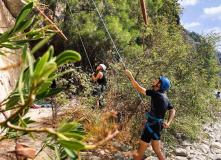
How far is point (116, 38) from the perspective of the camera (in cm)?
794

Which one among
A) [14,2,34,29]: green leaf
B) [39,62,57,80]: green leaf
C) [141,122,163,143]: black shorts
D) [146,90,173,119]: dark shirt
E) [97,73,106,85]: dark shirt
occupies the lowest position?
[141,122,163,143]: black shorts

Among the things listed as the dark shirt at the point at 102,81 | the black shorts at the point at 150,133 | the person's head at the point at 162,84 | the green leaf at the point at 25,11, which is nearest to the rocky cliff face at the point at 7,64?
the dark shirt at the point at 102,81

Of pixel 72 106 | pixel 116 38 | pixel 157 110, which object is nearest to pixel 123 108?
pixel 72 106

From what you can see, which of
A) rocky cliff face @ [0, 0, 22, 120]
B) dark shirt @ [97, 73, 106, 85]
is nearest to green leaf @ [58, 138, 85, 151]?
rocky cliff face @ [0, 0, 22, 120]

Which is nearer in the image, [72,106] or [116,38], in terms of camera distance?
[72,106]

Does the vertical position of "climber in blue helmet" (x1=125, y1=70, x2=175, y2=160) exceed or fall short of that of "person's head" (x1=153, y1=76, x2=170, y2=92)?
it falls short

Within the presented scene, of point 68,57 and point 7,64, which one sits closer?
point 68,57

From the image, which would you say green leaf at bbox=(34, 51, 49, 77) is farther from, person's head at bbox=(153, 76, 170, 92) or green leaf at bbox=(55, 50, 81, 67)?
person's head at bbox=(153, 76, 170, 92)

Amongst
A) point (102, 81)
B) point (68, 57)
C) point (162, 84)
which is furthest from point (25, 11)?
point (102, 81)

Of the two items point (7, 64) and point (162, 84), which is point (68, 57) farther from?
point (7, 64)

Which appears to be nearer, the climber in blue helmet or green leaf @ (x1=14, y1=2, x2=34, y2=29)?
green leaf @ (x1=14, y1=2, x2=34, y2=29)

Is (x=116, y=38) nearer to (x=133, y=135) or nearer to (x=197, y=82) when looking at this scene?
(x=197, y=82)

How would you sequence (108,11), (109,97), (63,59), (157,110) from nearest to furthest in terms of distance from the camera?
(63,59) → (157,110) → (109,97) → (108,11)

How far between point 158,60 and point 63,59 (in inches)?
171
